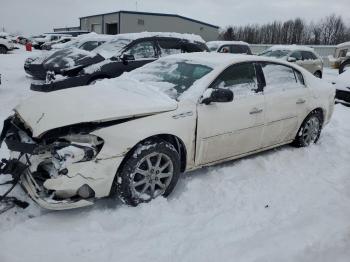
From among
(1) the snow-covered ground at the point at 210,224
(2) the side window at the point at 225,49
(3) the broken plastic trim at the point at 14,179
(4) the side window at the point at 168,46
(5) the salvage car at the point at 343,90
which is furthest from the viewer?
(2) the side window at the point at 225,49

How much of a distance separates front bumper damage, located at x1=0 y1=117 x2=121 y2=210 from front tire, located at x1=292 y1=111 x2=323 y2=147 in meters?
3.41

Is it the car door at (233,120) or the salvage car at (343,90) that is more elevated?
the car door at (233,120)

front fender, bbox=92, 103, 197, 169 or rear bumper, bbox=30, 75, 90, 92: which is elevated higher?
front fender, bbox=92, 103, 197, 169

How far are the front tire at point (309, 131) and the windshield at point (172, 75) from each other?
215cm

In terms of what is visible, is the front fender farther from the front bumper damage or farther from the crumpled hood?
the crumpled hood

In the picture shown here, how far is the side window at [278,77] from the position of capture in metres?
5.10

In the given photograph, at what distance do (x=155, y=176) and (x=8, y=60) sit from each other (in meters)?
15.2

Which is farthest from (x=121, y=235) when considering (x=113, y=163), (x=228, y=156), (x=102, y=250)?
(x=228, y=156)

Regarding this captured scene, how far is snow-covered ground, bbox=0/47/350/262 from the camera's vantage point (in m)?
3.13

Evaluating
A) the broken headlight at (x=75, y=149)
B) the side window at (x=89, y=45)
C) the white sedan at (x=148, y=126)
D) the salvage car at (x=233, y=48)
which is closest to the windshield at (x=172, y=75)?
the white sedan at (x=148, y=126)

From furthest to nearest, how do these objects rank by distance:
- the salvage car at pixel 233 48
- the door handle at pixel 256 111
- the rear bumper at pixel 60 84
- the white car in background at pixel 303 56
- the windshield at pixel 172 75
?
the salvage car at pixel 233 48, the white car in background at pixel 303 56, the rear bumper at pixel 60 84, the door handle at pixel 256 111, the windshield at pixel 172 75

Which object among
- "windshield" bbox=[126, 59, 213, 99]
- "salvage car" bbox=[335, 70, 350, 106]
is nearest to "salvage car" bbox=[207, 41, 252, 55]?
"salvage car" bbox=[335, 70, 350, 106]

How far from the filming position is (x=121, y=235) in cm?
334

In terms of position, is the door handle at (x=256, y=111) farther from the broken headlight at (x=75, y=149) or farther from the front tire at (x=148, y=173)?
the broken headlight at (x=75, y=149)
